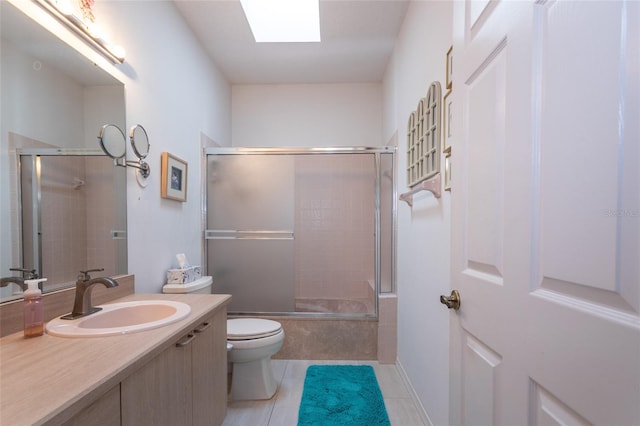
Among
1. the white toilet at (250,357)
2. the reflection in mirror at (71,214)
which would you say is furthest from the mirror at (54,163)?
the white toilet at (250,357)

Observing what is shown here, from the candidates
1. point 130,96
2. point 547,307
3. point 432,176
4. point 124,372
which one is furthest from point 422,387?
point 130,96

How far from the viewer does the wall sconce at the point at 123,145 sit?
139 centimetres

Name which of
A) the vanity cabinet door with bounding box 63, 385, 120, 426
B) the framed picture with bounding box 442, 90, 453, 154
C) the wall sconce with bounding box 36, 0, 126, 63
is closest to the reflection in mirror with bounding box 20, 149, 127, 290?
the wall sconce with bounding box 36, 0, 126, 63

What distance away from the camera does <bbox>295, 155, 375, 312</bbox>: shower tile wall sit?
3.20 meters

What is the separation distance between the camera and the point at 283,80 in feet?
10.5

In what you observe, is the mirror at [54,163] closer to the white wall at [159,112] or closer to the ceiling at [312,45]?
the white wall at [159,112]

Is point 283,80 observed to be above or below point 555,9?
above

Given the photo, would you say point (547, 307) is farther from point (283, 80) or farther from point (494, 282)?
point (283, 80)

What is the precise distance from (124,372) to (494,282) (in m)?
0.99

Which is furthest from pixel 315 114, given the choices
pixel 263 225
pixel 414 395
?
pixel 414 395

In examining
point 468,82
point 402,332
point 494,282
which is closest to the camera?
point 494,282

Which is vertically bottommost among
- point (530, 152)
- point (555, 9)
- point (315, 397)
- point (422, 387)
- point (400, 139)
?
point (315, 397)

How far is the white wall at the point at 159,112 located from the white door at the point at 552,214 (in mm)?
1633

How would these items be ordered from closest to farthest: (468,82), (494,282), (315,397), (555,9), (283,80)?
(555,9)
(494,282)
(468,82)
(315,397)
(283,80)
